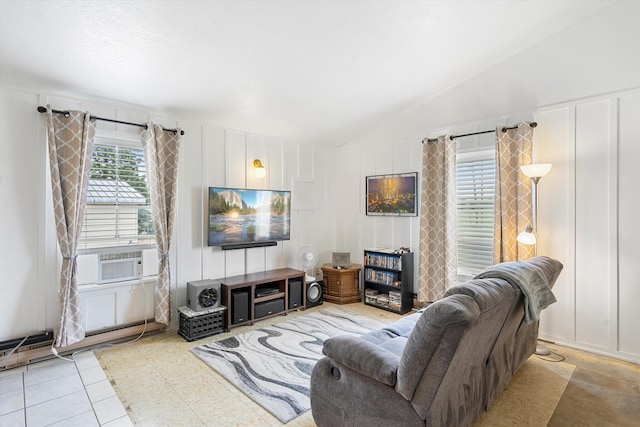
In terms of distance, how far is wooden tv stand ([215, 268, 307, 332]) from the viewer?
3.76 metres

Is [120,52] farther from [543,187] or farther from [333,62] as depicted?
[543,187]

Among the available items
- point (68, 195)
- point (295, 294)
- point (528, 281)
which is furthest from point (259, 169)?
point (528, 281)

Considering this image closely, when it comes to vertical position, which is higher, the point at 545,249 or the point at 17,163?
the point at 17,163

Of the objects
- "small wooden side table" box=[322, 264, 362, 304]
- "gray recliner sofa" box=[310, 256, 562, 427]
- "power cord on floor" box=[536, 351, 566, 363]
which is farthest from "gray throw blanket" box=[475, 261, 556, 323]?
"small wooden side table" box=[322, 264, 362, 304]

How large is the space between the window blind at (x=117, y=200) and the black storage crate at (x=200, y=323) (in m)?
0.94

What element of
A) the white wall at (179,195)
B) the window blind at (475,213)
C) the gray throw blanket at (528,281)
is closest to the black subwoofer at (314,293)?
the white wall at (179,195)

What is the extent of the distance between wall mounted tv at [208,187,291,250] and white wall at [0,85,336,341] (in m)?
0.16

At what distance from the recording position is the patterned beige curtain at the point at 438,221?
4.04m

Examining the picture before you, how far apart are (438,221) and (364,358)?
2796 millimetres

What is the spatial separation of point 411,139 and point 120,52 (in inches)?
137

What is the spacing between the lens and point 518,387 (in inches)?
101

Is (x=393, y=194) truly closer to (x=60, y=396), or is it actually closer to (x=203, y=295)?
(x=203, y=295)

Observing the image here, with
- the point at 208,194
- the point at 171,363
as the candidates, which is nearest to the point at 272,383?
the point at 171,363

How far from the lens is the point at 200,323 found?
137 inches
